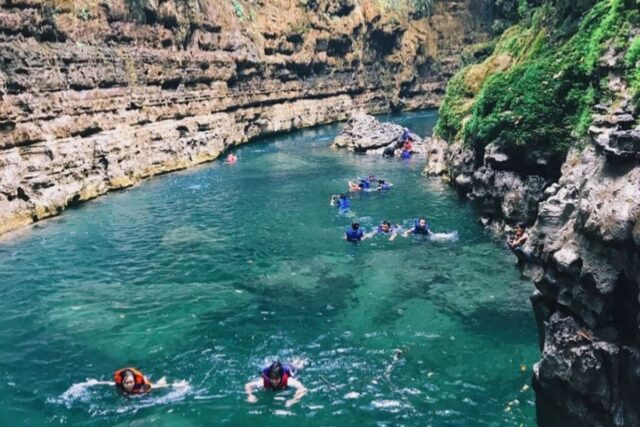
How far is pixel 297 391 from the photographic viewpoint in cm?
1644

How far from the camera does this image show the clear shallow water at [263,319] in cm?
1593

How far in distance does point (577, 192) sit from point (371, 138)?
157ft

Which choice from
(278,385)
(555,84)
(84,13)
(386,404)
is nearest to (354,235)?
(555,84)

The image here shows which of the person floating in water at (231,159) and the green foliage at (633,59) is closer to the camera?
the green foliage at (633,59)

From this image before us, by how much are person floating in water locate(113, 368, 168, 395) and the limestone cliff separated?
1050 cm

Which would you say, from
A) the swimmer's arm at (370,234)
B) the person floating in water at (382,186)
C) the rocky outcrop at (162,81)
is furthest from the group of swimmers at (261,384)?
the person floating in water at (382,186)

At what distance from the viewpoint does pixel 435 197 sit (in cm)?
3800

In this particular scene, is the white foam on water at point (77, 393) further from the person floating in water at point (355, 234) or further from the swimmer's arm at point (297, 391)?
the person floating in water at point (355, 234)

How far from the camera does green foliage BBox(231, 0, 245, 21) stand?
7238cm

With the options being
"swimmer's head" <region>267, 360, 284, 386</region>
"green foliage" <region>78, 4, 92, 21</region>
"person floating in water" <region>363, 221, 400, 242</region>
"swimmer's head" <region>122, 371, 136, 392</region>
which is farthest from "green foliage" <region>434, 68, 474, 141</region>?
"swimmer's head" <region>122, 371, 136, 392</region>

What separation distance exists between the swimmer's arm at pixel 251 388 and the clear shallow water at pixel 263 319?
0.81ft

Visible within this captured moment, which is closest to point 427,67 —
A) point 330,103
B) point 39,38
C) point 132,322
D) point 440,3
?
point 440,3

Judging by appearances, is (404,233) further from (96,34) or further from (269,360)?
(96,34)

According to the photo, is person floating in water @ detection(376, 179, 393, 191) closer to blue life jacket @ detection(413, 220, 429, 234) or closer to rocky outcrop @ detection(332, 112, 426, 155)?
blue life jacket @ detection(413, 220, 429, 234)
